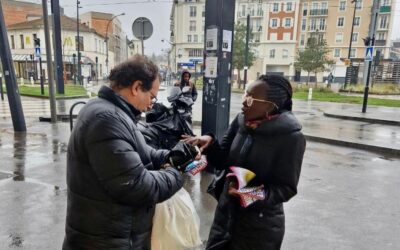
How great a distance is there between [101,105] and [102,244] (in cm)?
74

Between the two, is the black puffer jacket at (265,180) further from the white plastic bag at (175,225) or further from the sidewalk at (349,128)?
→ the sidewalk at (349,128)

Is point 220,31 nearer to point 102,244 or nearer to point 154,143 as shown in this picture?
point 154,143

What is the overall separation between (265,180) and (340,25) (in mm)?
71963

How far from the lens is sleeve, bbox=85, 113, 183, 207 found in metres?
1.56

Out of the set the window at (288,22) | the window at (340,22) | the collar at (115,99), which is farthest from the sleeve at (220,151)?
the window at (340,22)

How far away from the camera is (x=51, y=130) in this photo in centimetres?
1003

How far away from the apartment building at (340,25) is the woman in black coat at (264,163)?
63.9 m

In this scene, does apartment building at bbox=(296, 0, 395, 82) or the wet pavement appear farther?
apartment building at bbox=(296, 0, 395, 82)

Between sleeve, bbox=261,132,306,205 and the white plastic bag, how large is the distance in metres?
0.50

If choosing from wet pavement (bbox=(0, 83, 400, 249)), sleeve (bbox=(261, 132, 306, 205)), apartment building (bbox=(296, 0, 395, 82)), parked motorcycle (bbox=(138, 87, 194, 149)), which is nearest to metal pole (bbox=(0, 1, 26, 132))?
wet pavement (bbox=(0, 83, 400, 249))

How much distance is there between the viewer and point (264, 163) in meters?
2.07

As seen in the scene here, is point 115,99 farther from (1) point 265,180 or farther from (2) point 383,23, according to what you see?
(2) point 383,23

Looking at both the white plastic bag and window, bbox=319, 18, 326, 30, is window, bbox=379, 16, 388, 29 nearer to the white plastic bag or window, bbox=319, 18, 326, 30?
window, bbox=319, 18, 326, 30

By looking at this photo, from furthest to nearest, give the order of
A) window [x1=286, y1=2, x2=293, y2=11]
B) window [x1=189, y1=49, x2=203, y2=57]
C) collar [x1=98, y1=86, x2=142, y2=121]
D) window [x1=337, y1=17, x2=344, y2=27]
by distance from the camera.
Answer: window [x1=189, y1=49, x2=203, y2=57] < window [x1=337, y1=17, x2=344, y2=27] < window [x1=286, y1=2, x2=293, y2=11] < collar [x1=98, y1=86, x2=142, y2=121]
